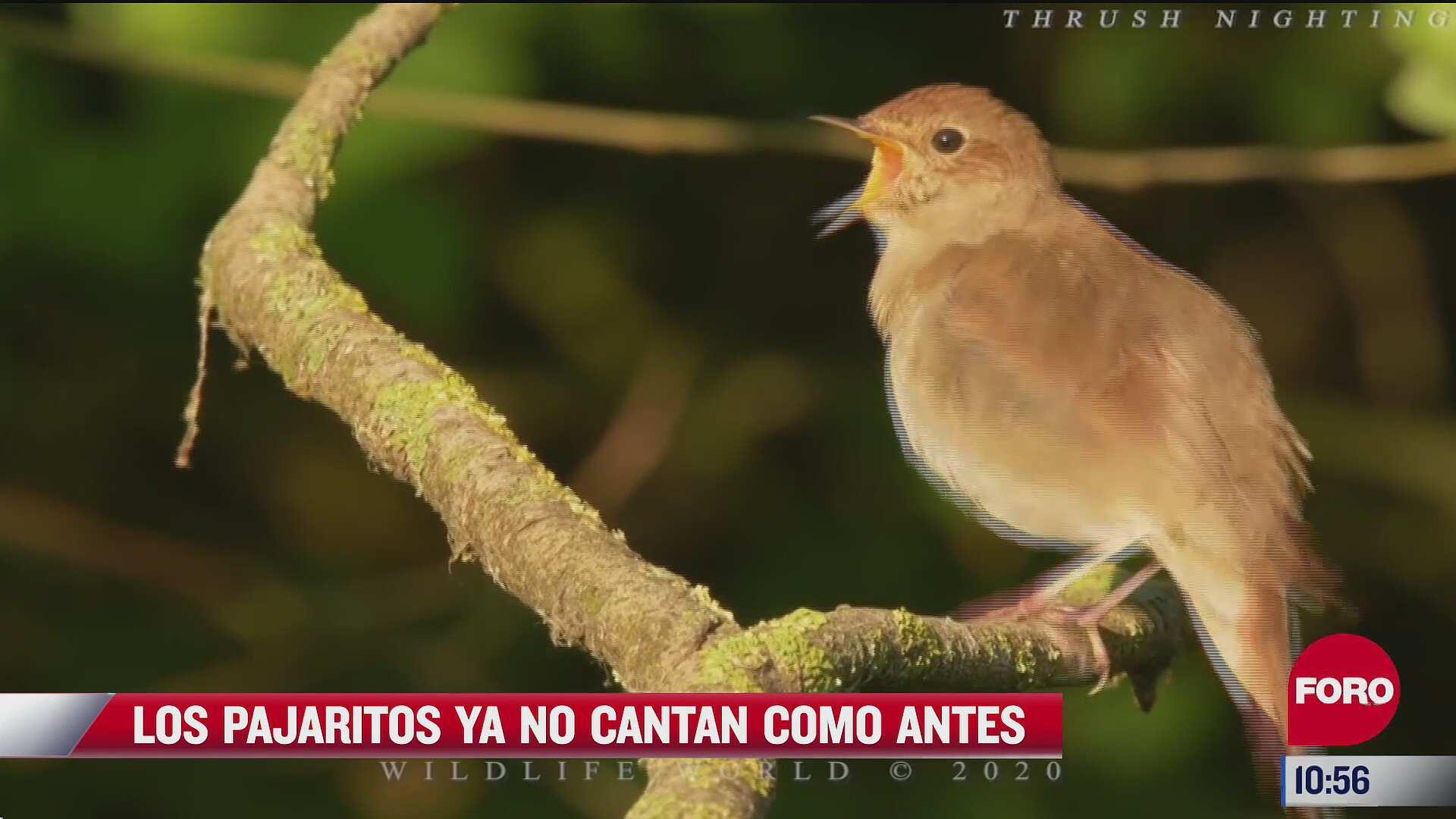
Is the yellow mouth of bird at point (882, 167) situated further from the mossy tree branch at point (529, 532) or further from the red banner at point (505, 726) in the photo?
the red banner at point (505, 726)

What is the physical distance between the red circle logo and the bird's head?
1080 millimetres

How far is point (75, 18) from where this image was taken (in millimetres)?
4109

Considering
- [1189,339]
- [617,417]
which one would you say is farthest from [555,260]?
[1189,339]

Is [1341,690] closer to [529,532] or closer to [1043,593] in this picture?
[1043,593]

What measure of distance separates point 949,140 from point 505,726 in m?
1.52

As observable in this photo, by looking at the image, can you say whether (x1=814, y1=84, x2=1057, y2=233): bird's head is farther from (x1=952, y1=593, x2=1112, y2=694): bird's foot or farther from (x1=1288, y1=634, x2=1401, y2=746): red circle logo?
(x1=1288, y1=634, x2=1401, y2=746): red circle logo

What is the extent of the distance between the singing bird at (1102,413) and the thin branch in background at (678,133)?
89 centimetres

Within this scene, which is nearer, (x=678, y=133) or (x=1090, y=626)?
(x=1090, y=626)

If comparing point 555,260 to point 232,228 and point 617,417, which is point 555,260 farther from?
point 232,228

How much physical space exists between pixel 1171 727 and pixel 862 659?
251cm

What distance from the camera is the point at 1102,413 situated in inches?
118

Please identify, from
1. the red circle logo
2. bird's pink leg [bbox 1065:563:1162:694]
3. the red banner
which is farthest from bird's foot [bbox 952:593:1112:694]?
the red circle logo

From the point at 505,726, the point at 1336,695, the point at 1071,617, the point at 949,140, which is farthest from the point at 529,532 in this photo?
the point at 949,140

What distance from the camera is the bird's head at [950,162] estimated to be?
350cm
